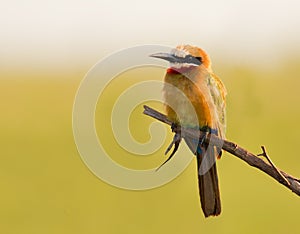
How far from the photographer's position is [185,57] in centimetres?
253

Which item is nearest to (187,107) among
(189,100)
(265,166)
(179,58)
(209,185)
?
(189,100)

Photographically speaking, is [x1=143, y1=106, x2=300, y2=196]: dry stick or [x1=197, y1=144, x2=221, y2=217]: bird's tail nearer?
[x1=143, y1=106, x2=300, y2=196]: dry stick

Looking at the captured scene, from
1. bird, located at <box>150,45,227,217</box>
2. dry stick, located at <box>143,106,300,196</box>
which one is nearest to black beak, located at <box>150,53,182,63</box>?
bird, located at <box>150,45,227,217</box>

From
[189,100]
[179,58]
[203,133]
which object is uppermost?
[179,58]

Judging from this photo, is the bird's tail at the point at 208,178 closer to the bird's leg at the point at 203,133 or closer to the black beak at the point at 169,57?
the bird's leg at the point at 203,133

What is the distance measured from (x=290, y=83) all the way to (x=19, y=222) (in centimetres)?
189

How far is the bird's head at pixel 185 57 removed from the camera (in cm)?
253

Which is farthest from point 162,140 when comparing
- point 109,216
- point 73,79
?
point 73,79

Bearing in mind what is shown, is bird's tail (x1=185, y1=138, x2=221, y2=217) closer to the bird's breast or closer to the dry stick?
the bird's breast

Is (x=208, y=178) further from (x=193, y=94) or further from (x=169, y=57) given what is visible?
(x=169, y=57)

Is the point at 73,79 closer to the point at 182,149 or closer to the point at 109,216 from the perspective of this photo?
the point at 109,216

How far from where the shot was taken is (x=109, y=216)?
4.14m

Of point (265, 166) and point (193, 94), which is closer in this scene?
point (265, 166)

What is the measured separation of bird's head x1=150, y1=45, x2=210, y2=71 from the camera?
2.53 meters
